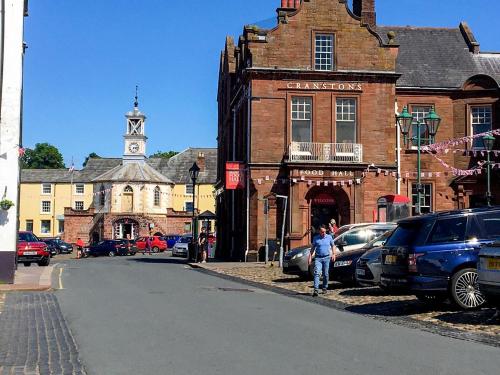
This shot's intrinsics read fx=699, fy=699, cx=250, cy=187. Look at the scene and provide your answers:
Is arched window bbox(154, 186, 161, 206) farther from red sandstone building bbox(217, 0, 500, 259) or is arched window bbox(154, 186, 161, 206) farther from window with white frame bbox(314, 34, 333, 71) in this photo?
window with white frame bbox(314, 34, 333, 71)

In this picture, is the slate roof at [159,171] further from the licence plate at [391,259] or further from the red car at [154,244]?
the licence plate at [391,259]

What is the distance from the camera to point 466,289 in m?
13.0

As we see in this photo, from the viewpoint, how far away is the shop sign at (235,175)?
35625 mm

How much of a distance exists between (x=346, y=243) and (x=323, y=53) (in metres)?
17.1

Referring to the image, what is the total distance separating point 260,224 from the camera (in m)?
35.1

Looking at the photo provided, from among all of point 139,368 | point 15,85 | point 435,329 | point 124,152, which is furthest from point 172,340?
point 124,152

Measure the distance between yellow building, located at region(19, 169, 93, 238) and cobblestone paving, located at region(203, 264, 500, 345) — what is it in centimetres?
7098

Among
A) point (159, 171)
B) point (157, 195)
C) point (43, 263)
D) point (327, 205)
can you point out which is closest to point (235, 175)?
point (327, 205)

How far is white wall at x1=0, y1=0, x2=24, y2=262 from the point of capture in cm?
1923

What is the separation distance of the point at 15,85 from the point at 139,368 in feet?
45.2

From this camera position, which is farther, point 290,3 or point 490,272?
point 290,3

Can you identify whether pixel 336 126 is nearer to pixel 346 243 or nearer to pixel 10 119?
pixel 346 243

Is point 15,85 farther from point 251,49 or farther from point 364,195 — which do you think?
point 364,195

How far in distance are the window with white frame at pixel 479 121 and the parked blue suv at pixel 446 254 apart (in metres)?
25.5
